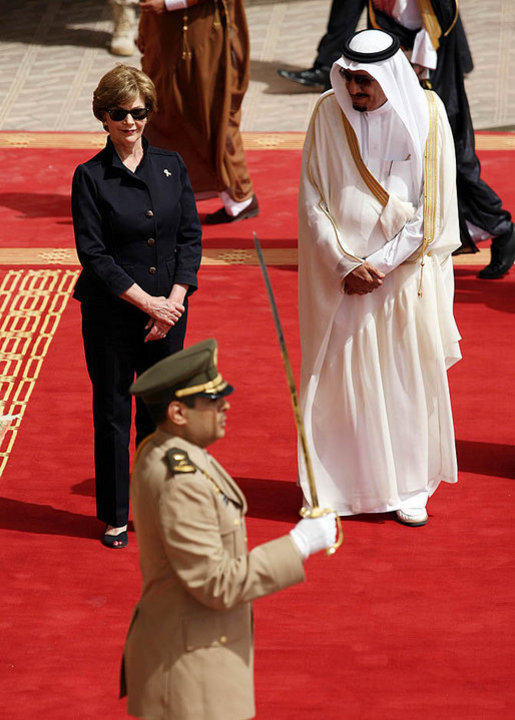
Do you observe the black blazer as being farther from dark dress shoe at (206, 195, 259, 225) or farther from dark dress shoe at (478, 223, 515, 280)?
dark dress shoe at (206, 195, 259, 225)

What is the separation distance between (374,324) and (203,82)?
3.32m

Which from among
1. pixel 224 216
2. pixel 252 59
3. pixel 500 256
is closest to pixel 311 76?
pixel 252 59

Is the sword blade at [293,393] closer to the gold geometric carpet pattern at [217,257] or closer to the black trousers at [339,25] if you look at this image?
the gold geometric carpet pattern at [217,257]

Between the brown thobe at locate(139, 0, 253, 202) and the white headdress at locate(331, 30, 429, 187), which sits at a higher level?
the white headdress at locate(331, 30, 429, 187)

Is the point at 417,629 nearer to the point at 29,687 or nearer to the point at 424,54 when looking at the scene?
the point at 29,687

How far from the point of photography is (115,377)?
4520 mm

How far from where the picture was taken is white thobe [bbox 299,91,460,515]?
454cm

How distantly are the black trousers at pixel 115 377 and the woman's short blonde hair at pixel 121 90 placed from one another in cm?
66

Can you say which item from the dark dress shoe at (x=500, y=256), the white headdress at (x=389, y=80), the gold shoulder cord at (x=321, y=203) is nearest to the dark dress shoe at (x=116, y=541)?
the gold shoulder cord at (x=321, y=203)

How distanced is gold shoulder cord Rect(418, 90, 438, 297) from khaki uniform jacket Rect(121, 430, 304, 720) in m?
1.85

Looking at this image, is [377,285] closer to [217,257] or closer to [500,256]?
[500,256]

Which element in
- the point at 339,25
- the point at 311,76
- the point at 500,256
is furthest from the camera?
the point at 311,76

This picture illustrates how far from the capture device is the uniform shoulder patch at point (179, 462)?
2783 mm

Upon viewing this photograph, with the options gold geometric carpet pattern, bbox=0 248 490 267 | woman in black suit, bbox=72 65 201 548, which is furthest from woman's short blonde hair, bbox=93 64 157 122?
gold geometric carpet pattern, bbox=0 248 490 267
